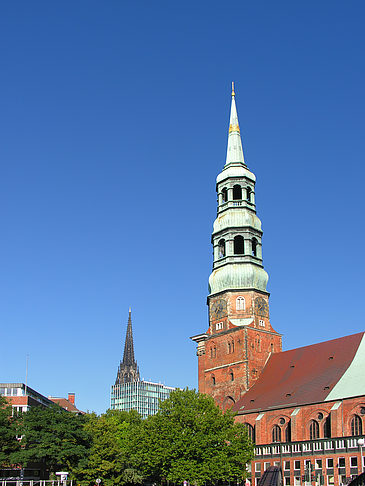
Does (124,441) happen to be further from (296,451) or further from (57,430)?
(296,451)

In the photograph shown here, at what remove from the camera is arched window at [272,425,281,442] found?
74.8 m

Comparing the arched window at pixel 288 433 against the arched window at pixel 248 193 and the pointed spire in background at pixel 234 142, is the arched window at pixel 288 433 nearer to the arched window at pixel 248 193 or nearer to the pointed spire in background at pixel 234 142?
the arched window at pixel 248 193

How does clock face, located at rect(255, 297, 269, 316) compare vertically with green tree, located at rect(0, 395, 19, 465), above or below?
above

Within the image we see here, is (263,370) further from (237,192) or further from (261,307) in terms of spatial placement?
(237,192)

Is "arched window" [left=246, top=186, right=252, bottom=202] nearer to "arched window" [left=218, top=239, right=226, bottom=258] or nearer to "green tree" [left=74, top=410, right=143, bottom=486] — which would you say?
"arched window" [left=218, top=239, right=226, bottom=258]

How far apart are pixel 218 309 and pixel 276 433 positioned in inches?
833

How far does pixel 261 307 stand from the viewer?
8925 cm

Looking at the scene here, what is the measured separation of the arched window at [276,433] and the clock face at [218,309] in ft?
63.0

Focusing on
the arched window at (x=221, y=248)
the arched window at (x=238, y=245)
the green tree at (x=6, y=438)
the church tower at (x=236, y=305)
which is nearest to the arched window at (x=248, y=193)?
the church tower at (x=236, y=305)

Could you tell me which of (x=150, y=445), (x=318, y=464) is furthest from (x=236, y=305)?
(x=150, y=445)

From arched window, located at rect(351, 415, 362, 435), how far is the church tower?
1965cm

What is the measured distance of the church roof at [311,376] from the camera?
70906 millimetres

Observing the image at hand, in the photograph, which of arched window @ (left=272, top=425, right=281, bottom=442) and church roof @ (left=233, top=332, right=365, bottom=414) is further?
A: arched window @ (left=272, top=425, right=281, bottom=442)

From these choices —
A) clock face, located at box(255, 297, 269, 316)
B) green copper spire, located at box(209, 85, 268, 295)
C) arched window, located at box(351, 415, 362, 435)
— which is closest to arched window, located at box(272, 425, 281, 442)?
arched window, located at box(351, 415, 362, 435)
